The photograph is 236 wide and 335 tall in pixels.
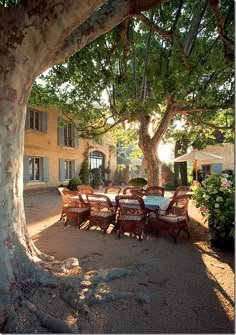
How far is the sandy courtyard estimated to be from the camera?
2184 millimetres

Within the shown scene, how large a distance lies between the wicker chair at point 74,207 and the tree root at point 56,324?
3.50m

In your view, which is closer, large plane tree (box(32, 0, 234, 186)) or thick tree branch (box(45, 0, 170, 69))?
thick tree branch (box(45, 0, 170, 69))

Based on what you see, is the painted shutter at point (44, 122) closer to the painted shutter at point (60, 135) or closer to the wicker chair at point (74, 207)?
the painted shutter at point (60, 135)

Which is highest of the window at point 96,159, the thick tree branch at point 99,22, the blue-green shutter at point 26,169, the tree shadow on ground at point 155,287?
the thick tree branch at point 99,22

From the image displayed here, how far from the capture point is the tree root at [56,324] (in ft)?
6.62

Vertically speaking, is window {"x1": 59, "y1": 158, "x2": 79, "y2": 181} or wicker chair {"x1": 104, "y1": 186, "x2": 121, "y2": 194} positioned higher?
window {"x1": 59, "y1": 158, "x2": 79, "y2": 181}

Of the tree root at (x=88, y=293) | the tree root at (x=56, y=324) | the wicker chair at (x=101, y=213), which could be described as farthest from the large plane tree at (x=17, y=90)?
the wicker chair at (x=101, y=213)

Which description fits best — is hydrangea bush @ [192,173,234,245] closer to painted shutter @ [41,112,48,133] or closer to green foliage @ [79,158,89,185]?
painted shutter @ [41,112,48,133]

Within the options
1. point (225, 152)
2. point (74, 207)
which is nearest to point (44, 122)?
point (74, 207)

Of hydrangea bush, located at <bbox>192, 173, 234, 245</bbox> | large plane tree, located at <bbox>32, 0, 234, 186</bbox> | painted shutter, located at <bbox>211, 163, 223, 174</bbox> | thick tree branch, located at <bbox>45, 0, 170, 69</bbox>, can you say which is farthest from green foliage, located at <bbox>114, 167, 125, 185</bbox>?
thick tree branch, located at <bbox>45, 0, 170, 69</bbox>

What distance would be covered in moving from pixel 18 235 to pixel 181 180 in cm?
1686

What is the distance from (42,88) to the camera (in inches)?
317

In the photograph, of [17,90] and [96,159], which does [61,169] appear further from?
[17,90]

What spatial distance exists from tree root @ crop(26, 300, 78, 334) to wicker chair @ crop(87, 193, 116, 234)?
3.05 m
